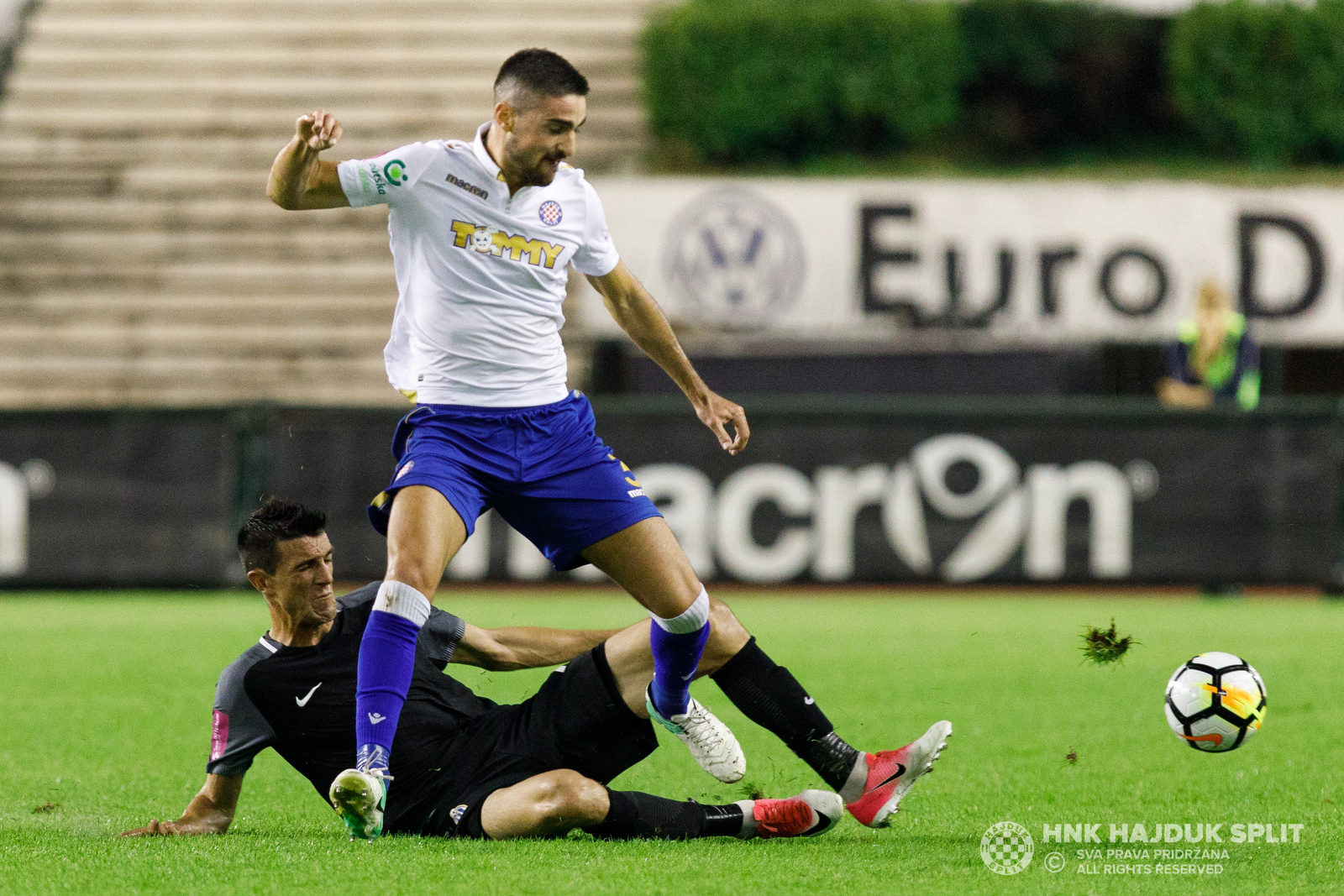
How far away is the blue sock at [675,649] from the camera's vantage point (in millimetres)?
4465

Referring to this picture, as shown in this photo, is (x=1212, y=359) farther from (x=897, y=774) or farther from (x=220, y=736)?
(x=220, y=736)

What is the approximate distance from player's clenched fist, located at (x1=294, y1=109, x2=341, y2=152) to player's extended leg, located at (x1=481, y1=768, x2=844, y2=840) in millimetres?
1748

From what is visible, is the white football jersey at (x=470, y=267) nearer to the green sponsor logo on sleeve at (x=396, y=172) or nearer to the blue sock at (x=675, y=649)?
the green sponsor logo on sleeve at (x=396, y=172)

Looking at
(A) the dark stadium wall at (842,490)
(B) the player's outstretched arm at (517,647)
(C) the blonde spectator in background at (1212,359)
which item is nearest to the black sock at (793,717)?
(B) the player's outstretched arm at (517,647)

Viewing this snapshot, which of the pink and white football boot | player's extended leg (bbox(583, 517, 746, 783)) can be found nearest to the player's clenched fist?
player's extended leg (bbox(583, 517, 746, 783))

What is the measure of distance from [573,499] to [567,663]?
0.47m

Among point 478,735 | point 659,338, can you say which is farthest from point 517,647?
point 659,338

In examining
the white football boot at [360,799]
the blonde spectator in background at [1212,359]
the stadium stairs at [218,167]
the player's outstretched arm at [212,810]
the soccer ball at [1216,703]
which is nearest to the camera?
the white football boot at [360,799]

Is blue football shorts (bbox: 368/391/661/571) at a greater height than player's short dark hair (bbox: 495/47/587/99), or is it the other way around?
player's short dark hair (bbox: 495/47/587/99)

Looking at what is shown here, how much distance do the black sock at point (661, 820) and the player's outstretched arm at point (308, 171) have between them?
1.76 m

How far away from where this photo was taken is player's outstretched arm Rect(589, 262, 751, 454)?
503 centimetres

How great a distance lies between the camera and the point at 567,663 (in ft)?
15.5

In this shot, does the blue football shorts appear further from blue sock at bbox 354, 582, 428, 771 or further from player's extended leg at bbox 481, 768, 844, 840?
player's extended leg at bbox 481, 768, 844, 840

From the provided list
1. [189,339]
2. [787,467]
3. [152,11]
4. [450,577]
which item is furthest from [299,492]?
[152,11]
